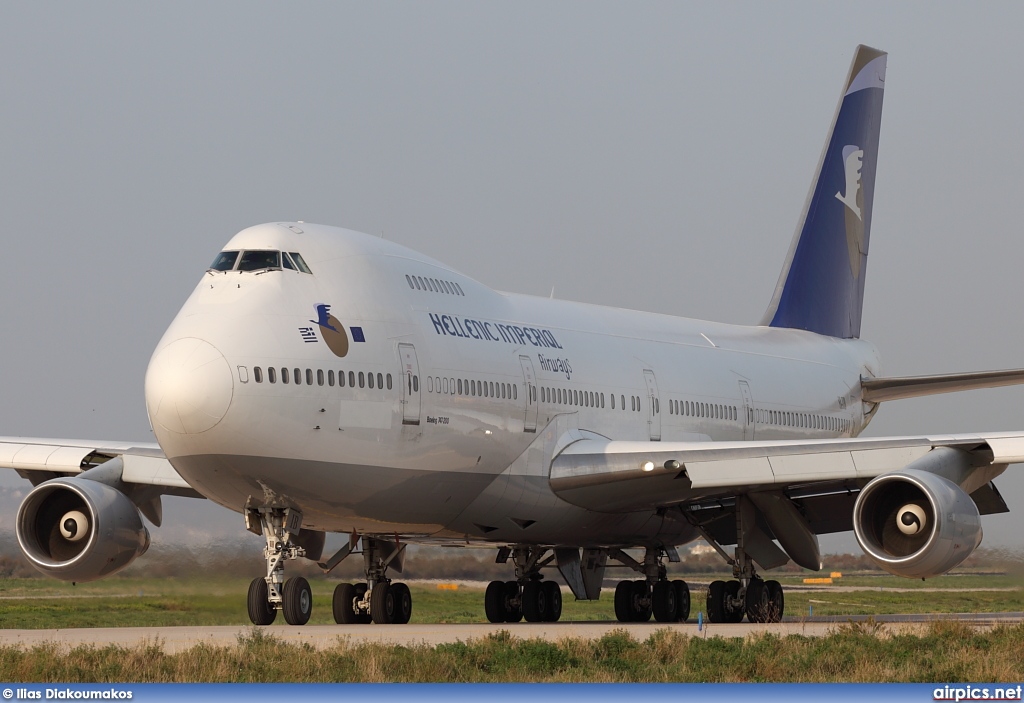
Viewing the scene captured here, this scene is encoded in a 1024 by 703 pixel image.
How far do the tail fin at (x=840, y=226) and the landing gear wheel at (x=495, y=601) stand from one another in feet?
31.6

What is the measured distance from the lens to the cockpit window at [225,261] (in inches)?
667

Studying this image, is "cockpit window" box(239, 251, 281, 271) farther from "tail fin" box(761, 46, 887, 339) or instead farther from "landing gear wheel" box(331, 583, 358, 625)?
"tail fin" box(761, 46, 887, 339)

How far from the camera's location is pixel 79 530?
59.2ft

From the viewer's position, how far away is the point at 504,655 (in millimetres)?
12352

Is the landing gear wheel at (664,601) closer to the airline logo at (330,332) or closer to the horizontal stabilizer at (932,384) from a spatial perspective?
the horizontal stabilizer at (932,384)

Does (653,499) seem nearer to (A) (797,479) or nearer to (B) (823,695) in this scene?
(A) (797,479)

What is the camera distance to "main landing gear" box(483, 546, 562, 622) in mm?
22672

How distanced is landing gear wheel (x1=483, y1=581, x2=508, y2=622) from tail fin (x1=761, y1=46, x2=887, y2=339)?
31.6 feet

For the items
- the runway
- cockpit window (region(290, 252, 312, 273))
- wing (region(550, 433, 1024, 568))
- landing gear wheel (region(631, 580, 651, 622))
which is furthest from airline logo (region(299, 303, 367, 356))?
landing gear wheel (region(631, 580, 651, 622))

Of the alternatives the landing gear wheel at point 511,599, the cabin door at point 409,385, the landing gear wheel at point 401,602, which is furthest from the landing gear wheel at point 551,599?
the cabin door at point 409,385

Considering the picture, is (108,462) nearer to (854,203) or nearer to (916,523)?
(916,523)

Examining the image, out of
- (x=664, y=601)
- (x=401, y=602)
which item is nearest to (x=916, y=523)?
(x=401, y=602)

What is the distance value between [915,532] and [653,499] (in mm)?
4563

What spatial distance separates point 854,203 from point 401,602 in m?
15.9
